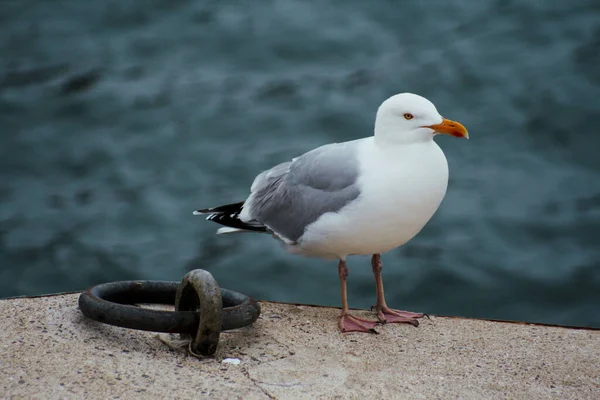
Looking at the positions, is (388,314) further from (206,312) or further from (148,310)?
(148,310)

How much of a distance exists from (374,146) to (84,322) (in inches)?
55.4

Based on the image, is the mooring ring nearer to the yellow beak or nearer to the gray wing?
the gray wing

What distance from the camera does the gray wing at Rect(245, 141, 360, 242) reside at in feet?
12.4

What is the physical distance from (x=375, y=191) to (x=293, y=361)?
0.82m

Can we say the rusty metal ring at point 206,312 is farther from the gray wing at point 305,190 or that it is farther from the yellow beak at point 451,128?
the yellow beak at point 451,128

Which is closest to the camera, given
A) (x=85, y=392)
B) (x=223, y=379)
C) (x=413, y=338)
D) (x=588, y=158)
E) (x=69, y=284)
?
(x=85, y=392)

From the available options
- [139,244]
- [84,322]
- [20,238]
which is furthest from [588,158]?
[84,322]

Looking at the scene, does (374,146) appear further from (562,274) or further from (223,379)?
(562,274)

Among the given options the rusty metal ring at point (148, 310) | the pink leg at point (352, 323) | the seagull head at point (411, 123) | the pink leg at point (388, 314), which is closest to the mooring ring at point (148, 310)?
the rusty metal ring at point (148, 310)

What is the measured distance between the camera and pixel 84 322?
337 centimetres

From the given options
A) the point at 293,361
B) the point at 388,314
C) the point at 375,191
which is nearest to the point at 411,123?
the point at 375,191

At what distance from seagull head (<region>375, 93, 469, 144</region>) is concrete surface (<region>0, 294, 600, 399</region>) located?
0.82 metres

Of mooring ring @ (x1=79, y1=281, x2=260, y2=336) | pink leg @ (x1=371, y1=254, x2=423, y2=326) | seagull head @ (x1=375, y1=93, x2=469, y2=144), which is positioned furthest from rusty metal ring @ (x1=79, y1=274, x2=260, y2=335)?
seagull head @ (x1=375, y1=93, x2=469, y2=144)

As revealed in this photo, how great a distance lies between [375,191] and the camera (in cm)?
363
